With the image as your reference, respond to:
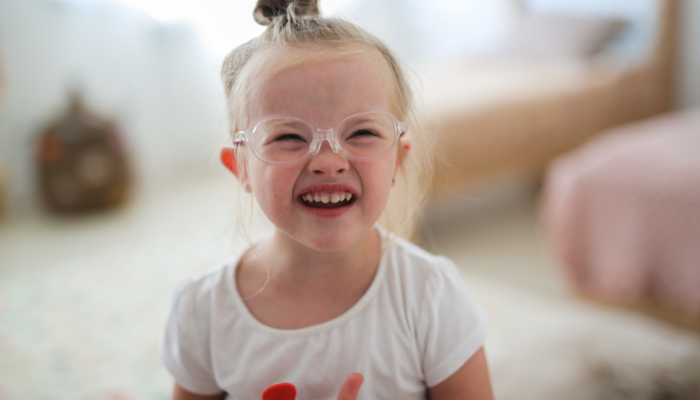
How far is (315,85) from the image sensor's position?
564 mm

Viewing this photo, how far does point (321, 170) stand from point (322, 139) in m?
0.03

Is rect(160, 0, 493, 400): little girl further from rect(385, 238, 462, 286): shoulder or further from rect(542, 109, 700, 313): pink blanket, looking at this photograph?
rect(542, 109, 700, 313): pink blanket

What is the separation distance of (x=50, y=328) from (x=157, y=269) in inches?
18.7

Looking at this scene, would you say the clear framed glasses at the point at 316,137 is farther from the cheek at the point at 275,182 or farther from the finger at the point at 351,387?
the finger at the point at 351,387

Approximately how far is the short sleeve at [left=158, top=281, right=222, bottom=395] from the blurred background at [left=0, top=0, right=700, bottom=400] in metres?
0.10

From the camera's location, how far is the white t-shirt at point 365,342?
Answer: 636 mm

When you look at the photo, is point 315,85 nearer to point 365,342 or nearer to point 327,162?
point 327,162

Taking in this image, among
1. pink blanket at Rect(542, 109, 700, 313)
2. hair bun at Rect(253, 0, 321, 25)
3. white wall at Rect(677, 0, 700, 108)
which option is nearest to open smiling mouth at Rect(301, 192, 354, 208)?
hair bun at Rect(253, 0, 321, 25)

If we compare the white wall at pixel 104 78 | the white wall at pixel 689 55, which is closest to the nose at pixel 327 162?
the white wall at pixel 104 78

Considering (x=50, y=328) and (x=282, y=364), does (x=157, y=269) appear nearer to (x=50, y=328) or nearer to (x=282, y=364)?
(x=50, y=328)

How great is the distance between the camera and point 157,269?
2000 mm

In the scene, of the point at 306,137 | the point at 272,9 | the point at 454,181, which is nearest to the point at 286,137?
the point at 306,137

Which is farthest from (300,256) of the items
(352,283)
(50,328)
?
(50,328)

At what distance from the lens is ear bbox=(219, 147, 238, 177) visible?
0.67 meters
